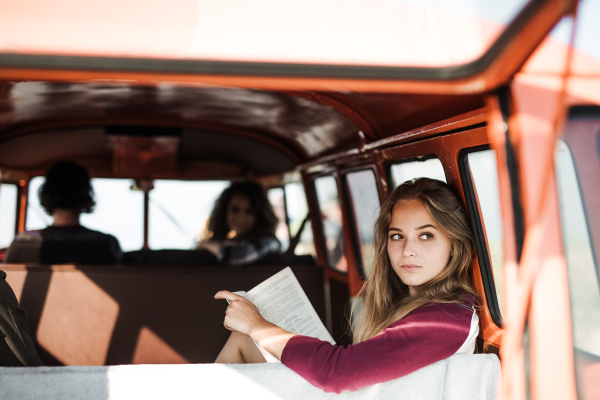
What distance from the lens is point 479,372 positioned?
4.69 ft

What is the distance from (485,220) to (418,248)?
0.33 m

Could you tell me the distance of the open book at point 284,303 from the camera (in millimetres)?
1946

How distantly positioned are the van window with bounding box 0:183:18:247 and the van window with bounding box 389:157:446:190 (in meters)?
3.76

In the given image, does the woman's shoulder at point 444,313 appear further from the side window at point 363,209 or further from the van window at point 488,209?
the side window at point 363,209

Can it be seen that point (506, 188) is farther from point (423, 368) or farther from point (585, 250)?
point (423, 368)

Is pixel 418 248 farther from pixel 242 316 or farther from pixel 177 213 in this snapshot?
pixel 177 213

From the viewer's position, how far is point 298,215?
473 centimetres

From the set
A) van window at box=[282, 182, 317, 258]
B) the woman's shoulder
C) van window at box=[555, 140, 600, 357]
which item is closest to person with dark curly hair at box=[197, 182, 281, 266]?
van window at box=[282, 182, 317, 258]

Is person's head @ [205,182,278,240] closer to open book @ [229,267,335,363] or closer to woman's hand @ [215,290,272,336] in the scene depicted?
open book @ [229,267,335,363]

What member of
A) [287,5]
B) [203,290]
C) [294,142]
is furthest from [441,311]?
[294,142]

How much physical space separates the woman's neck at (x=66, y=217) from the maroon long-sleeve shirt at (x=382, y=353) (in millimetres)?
2783

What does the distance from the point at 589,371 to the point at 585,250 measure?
0.30 metres

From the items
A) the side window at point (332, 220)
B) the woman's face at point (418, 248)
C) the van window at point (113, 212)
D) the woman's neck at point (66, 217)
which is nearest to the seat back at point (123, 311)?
the woman's neck at point (66, 217)

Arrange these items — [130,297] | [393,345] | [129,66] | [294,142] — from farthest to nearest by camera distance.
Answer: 1. [294,142]
2. [130,297]
3. [393,345]
4. [129,66]
